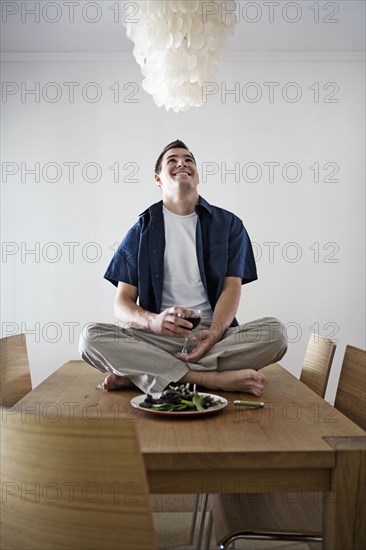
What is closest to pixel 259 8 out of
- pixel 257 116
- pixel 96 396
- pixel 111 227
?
pixel 257 116

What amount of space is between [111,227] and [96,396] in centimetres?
344

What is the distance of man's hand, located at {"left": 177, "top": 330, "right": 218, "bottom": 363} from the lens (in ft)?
7.32

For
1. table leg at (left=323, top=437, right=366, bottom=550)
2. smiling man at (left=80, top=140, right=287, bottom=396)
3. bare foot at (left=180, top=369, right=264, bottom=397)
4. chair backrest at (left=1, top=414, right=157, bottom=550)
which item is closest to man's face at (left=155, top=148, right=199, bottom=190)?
smiling man at (left=80, top=140, right=287, bottom=396)

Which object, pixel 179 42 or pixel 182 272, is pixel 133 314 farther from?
pixel 179 42

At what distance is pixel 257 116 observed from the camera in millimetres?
5312

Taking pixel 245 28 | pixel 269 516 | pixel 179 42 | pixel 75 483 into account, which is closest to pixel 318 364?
pixel 269 516

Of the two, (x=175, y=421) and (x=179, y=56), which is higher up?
(x=179, y=56)

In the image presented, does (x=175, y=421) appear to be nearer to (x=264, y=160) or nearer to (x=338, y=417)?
(x=338, y=417)

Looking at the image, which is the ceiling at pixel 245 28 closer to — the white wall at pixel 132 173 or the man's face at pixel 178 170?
the white wall at pixel 132 173

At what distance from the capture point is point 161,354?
2.18 meters

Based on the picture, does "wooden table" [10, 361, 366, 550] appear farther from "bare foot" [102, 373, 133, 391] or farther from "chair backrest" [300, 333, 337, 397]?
"chair backrest" [300, 333, 337, 397]

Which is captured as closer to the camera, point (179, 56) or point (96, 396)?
point (96, 396)

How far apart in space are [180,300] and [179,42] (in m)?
1.17

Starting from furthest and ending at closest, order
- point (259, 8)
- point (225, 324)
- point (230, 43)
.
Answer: point (230, 43) → point (259, 8) → point (225, 324)
